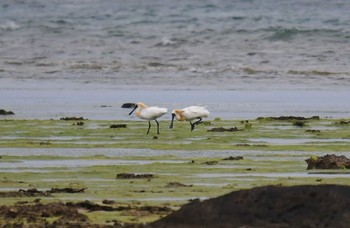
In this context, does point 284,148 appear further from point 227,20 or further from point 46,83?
point 227,20

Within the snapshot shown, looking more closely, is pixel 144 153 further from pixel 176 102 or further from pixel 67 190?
pixel 176 102

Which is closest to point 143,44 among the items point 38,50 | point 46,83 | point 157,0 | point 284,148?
point 38,50

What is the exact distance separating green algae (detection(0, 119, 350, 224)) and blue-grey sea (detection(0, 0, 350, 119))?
2736 mm

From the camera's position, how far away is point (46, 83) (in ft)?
109

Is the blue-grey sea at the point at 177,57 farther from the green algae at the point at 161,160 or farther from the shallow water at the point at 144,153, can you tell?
the shallow water at the point at 144,153

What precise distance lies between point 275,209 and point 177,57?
33.0m

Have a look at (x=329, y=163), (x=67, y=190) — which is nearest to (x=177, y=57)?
(x=329, y=163)

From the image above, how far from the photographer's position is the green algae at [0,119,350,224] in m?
12.4

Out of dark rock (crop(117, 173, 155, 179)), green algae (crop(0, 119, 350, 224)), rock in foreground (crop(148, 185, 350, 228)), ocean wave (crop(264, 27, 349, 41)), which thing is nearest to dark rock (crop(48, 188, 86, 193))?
green algae (crop(0, 119, 350, 224))

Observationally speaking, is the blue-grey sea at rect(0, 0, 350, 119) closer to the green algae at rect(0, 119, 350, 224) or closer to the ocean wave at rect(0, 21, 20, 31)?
the ocean wave at rect(0, 21, 20, 31)

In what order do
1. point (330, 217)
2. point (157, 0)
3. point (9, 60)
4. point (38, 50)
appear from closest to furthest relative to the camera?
1. point (330, 217)
2. point (9, 60)
3. point (38, 50)
4. point (157, 0)

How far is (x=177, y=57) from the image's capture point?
41875 millimetres

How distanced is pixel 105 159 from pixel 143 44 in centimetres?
3122

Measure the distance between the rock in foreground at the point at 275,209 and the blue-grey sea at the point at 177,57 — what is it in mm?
13255
